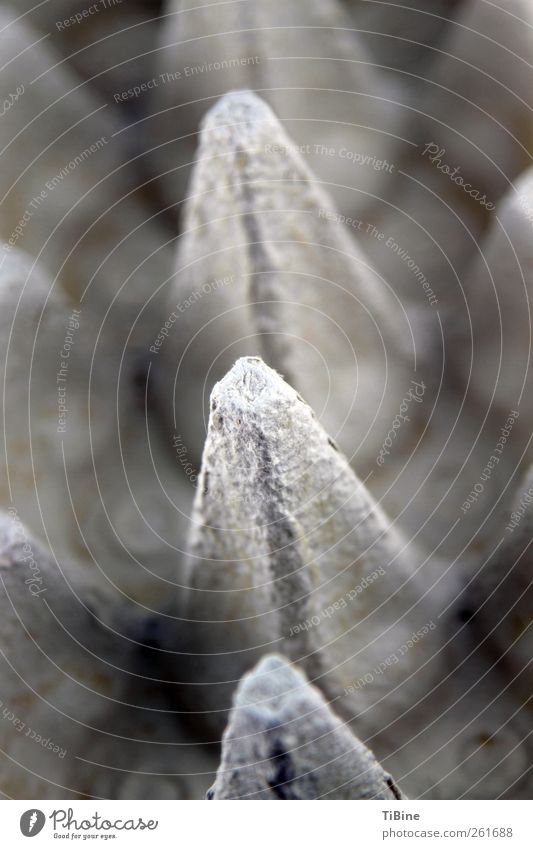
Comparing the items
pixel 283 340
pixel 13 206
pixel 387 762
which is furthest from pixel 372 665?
pixel 13 206

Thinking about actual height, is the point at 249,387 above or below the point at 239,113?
below

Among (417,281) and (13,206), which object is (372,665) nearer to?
(417,281)
